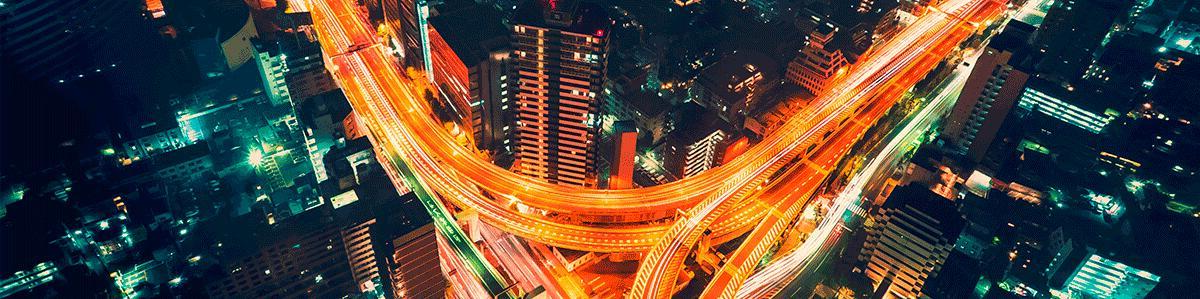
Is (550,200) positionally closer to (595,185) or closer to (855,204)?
(595,185)

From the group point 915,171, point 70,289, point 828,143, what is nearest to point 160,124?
point 70,289

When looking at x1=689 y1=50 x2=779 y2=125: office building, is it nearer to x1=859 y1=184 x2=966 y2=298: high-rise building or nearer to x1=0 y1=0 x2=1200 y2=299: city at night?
x1=0 y1=0 x2=1200 y2=299: city at night

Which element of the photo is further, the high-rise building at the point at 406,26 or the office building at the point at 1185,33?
the office building at the point at 1185,33

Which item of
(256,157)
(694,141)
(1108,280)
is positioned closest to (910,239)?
(1108,280)

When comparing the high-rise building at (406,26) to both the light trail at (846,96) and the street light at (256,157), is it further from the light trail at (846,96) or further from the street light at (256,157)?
the light trail at (846,96)

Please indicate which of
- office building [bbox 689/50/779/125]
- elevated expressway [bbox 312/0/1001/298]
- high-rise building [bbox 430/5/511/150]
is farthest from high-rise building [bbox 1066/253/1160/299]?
high-rise building [bbox 430/5/511/150]


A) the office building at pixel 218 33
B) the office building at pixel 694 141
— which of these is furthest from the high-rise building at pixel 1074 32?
the office building at pixel 218 33

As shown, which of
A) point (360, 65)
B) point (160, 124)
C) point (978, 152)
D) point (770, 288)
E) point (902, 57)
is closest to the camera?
point (770, 288)

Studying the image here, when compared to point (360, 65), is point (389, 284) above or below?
below
